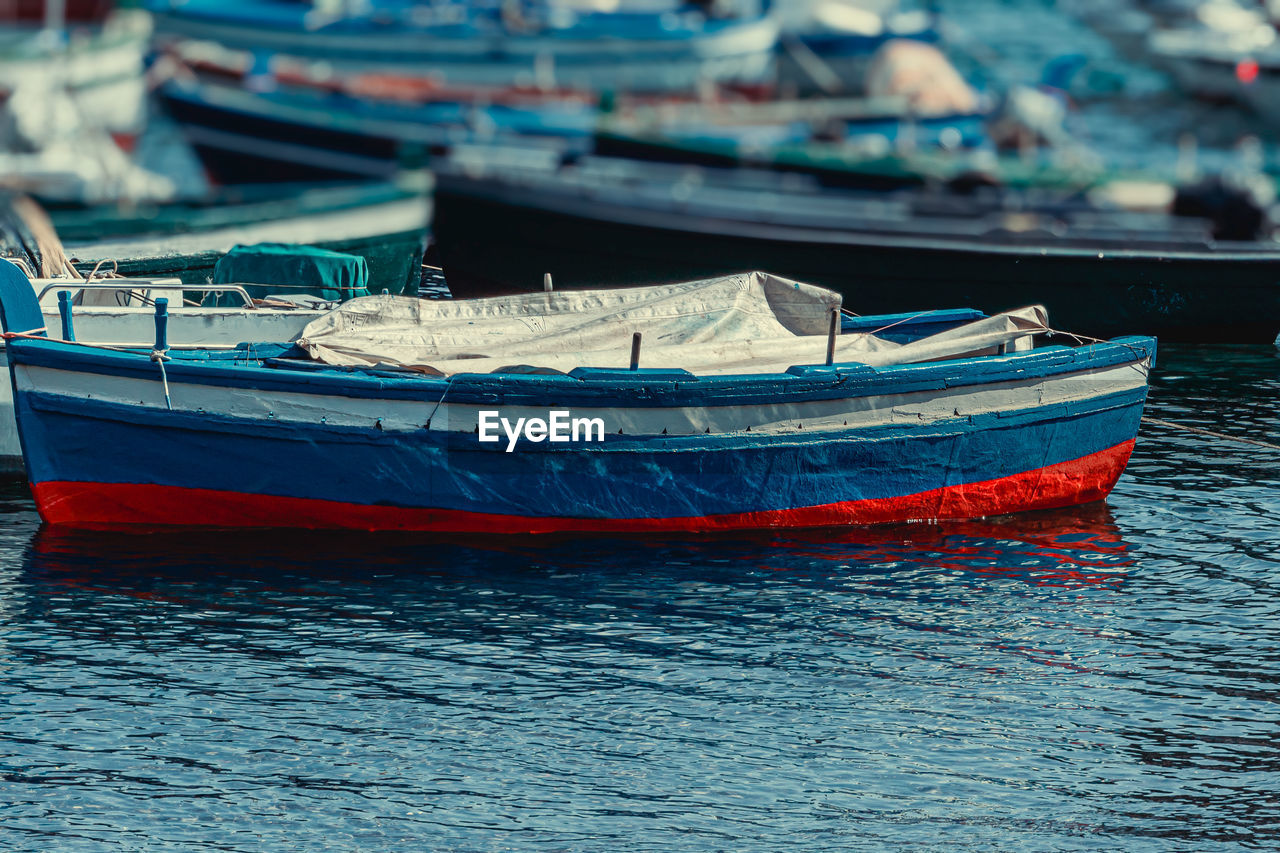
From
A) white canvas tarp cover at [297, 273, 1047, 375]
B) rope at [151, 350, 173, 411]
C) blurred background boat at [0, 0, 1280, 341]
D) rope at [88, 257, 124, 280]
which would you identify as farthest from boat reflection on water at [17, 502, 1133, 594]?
blurred background boat at [0, 0, 1280, 341]

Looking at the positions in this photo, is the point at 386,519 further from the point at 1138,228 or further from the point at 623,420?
the point at 1138,228

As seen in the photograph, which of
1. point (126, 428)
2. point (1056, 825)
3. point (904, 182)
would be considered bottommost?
point (1056, 825)

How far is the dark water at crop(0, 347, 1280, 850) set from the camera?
9.54 meters

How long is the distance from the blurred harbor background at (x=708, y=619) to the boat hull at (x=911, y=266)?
0.18 feet

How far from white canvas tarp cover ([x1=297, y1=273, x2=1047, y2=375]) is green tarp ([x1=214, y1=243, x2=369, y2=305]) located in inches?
156

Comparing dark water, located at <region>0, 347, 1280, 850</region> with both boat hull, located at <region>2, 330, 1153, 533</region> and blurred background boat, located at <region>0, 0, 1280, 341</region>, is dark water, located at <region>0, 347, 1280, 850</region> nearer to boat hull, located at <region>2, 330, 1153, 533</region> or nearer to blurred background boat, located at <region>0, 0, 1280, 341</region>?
boat hull, located at <region>2, 330, 1153, 533</region>

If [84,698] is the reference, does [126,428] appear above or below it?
above

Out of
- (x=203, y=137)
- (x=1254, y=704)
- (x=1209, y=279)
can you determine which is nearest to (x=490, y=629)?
(x=1254, y=704)

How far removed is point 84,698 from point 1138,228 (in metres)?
21.4

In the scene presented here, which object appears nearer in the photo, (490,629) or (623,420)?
(490,629)

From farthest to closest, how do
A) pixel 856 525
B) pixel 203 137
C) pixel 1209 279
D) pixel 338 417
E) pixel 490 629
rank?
pixel 203 137, pixel 1209 279, pixel 856 525, pixel 338 417, pixel 490 629

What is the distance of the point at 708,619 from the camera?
503 inches

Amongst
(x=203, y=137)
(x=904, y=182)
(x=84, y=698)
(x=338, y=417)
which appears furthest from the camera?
(x=203, y=137)

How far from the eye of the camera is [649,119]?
37906mm
